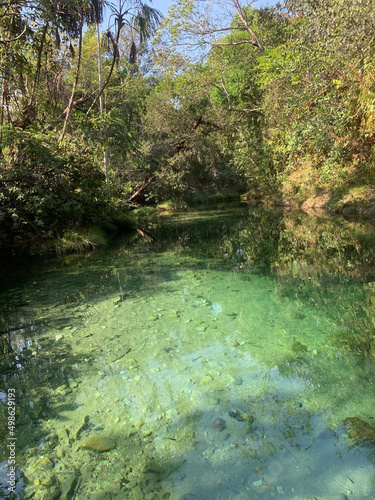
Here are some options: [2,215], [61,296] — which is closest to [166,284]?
[61,296]

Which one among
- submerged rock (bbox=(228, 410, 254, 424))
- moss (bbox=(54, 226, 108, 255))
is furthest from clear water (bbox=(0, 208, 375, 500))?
moss (bbox=(54, 226, 108, 255))

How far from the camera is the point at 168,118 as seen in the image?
21.4 m

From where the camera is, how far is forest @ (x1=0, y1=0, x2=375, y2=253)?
9.02m

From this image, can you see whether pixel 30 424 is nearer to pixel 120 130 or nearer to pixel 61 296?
pixel 61 296

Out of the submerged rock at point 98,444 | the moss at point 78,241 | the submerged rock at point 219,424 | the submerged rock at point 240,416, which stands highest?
the moss at point 78,241

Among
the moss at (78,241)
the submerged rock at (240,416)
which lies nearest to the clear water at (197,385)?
the submerged rock at (240,416)

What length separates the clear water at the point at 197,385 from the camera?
2.04m

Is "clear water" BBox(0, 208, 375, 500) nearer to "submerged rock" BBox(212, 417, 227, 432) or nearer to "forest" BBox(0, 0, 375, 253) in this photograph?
"submerged rock" BBox(212, 417, 227, 432)

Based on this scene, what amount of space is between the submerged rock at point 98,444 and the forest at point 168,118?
7601 mm

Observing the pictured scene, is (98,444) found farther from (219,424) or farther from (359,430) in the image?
(359,430)

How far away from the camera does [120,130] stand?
9328 mm

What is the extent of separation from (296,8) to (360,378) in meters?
11.8

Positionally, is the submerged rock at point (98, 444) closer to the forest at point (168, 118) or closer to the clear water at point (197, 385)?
the clear water at point (197, 385)

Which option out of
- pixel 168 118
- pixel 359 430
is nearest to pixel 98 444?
pixel 359 430
